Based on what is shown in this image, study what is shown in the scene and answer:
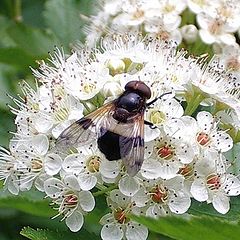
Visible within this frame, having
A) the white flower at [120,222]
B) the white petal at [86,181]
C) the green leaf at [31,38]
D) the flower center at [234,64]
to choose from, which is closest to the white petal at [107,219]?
the white flower at [120,222]

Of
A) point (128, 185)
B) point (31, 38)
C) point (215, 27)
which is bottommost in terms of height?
point (31, 38)

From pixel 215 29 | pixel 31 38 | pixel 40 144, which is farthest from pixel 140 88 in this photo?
pixel 31 38

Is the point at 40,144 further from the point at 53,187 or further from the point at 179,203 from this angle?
the point at 179,203

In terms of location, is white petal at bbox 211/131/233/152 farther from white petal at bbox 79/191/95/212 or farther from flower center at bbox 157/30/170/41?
flower center at bbox 157/30/170/41

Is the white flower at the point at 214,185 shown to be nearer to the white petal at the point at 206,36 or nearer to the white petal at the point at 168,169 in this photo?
the white petal at the point at 168,169

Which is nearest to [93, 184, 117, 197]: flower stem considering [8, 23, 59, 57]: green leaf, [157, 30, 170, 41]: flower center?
[157, 30, 170, 41]: flower center

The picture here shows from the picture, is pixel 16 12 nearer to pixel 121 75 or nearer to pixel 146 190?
pixel 121 75

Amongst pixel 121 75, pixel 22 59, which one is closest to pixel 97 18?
pixel 22 59
